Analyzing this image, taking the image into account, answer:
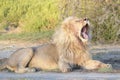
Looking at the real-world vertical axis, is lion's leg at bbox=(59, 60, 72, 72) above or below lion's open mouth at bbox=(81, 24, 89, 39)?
below

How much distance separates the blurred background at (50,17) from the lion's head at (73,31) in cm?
282

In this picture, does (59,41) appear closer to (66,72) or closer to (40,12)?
(66,72)

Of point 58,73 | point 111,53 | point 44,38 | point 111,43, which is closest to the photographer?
point 58,73

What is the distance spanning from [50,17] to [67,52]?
10.3 metres

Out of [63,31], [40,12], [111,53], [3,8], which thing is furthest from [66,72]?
[3,8]

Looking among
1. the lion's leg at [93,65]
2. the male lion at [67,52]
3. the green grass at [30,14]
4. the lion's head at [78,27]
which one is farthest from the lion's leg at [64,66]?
the green grass at [30,14]

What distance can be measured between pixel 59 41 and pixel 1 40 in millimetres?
7834

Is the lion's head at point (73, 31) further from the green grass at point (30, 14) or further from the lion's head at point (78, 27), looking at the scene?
the green grass at point (30, 14)

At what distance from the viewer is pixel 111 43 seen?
56.2 ft

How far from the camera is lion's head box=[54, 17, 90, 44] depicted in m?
11.5

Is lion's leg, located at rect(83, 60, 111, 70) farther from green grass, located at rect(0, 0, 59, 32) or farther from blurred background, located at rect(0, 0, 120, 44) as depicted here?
green grass, located at rect(0, 0, 59, 32)

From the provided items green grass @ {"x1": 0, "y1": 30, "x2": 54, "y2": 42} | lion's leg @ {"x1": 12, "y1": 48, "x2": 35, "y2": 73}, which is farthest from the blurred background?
lion's leg @ {"x1": 12, "y1": 48, "x2": 35, "y2": 73}

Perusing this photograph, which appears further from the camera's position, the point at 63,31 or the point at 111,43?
the point at 111,43

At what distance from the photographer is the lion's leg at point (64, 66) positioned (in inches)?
441
